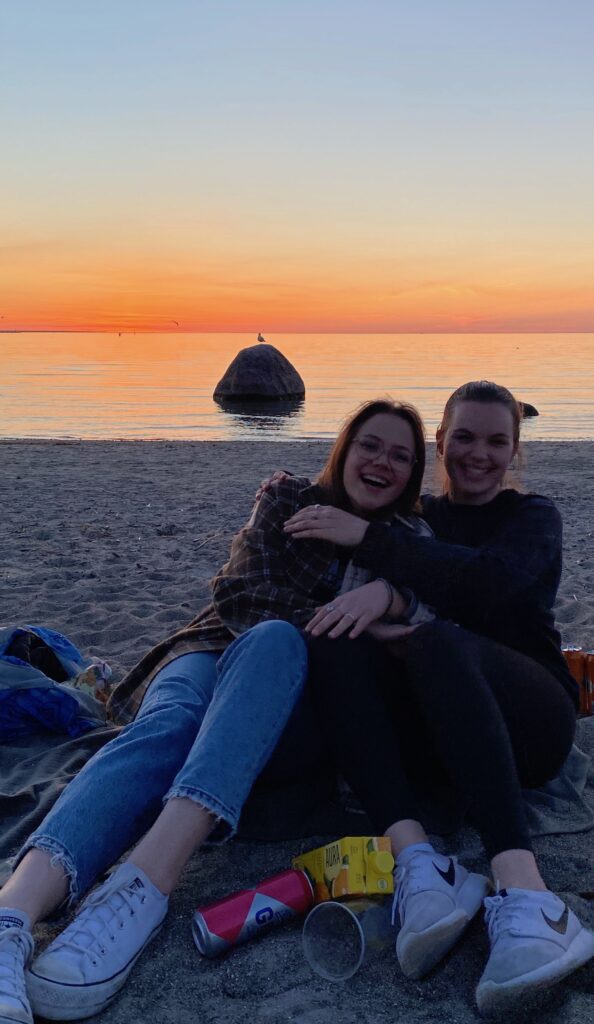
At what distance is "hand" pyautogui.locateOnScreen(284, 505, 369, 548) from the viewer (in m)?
2.99

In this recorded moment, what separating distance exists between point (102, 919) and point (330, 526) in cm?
144

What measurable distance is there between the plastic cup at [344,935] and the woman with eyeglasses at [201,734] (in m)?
0.34

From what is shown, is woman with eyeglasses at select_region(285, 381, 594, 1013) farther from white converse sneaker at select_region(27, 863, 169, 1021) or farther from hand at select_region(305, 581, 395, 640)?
white converse sneaker at select_region(27, 863, 169, 1021)

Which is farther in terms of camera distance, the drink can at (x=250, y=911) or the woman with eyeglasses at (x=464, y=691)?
the drink can at (x=250, y=911)

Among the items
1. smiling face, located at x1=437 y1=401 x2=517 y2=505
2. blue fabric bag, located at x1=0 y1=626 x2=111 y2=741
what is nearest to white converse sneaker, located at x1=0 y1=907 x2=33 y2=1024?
blue fabric bag, located at x1=0 y1=626 x2=111 y2=741

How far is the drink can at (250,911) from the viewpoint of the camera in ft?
7.29

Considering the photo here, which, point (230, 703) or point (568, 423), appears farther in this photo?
point (568, 423)

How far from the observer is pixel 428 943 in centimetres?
208

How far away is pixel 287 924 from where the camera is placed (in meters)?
2.39

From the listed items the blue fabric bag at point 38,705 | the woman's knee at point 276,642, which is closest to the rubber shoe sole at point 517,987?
the woman's knee at point 276,642

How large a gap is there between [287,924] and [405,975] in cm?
39

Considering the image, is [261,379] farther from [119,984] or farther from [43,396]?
[119,984]

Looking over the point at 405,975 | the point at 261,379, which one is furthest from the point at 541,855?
the point at 261,379

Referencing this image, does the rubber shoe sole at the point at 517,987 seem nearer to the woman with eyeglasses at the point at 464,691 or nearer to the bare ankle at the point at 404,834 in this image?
the woman with eyeglasses at the point at 464,691
